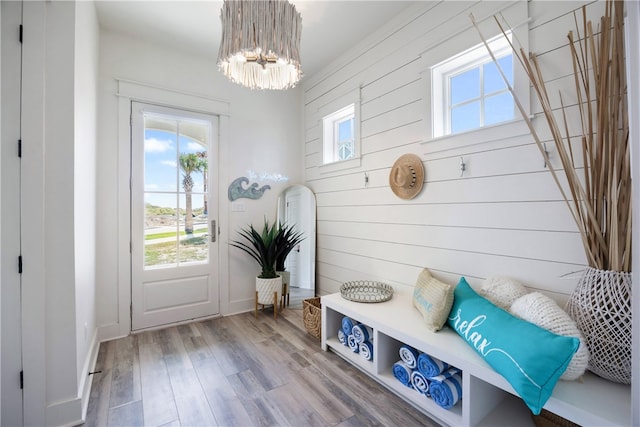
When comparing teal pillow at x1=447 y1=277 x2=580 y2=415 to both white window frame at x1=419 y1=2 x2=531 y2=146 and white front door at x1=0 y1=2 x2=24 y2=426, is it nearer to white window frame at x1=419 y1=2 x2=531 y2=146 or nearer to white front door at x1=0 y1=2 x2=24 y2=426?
white window frame at x1=419 y1=2 x2=531 y2=146

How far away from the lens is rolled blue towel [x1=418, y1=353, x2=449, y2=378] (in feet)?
4.95

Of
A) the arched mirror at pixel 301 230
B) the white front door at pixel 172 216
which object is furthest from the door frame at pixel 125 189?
the arched mirror at pixel 301 230

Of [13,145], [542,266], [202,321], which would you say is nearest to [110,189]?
[13,145]

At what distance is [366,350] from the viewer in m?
1.95

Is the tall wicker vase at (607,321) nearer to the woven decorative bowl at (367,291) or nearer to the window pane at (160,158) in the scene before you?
the woven decorative bowl at (367,291)

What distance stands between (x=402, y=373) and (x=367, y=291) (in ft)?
2.64

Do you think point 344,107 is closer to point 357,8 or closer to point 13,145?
point 357,8

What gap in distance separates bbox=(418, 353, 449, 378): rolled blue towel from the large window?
4.79 ft

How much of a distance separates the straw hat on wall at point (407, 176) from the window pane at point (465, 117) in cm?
35

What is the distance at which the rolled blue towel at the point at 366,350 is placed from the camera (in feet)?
6.33

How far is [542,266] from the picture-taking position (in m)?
1.52

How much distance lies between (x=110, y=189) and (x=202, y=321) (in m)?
1.57

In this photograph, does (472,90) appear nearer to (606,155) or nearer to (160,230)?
(606,155)

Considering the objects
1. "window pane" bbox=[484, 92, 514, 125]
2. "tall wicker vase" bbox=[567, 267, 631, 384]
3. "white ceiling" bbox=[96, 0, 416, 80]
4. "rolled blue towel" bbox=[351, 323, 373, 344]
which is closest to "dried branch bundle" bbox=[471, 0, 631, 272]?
"tall wicker vase" bbox=[567, 267, 631, 384]
